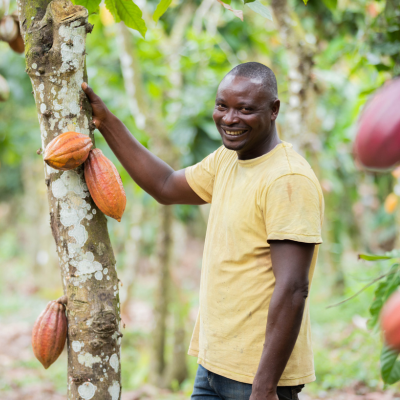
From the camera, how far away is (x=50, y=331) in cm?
134

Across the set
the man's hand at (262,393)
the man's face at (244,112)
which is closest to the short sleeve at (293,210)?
the man's face at (244,112)

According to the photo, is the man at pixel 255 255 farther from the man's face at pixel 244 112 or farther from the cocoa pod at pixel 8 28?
the cocoa pod at pixel 8 28

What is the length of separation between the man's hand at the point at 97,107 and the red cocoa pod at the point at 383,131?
3.67ft

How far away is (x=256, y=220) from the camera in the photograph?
1434mm

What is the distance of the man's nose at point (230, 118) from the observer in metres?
1.45

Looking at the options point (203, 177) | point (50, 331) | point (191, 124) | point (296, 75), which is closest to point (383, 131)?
point (50, 331)

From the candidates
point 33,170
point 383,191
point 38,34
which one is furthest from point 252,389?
point 33,170

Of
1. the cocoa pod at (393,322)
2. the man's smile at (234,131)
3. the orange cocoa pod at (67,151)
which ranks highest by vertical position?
the man's smile at (234,131)

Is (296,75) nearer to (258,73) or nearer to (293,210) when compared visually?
(258,73)

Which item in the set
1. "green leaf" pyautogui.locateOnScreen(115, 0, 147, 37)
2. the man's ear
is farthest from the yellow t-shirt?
"green leaf" pyautogui.locateOnScreen(115, 0, 147, 37)

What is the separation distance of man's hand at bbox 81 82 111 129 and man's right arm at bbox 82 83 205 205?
2 centimetres

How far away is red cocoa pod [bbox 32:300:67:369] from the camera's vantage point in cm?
133

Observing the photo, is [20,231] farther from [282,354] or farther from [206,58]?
[282,354]

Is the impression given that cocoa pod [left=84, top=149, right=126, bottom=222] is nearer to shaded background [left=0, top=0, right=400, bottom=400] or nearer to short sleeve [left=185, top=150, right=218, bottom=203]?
short sleeve [left=185, top=150, right=218, bottom=203]
